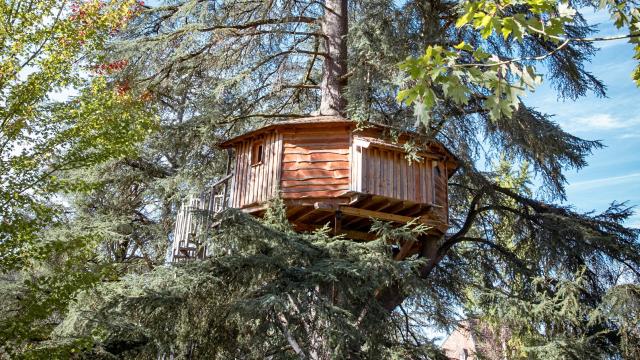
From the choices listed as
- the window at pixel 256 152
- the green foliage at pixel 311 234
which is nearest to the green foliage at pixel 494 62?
the green foliage at pixel 311 234

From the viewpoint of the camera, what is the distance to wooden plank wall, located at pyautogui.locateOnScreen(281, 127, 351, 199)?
1066 centimetres

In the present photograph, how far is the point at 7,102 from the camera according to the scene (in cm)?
772

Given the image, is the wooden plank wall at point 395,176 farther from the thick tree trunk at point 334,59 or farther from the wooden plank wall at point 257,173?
the thick tree trunk at point 334,59

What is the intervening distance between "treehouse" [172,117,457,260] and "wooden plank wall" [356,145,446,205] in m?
0.02

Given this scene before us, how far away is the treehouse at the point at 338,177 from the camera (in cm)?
1057

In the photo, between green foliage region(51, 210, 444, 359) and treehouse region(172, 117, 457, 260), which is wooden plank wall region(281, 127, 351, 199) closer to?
treehouse region(172, 117, 457, 260)

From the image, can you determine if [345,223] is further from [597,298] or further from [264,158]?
[597,298]

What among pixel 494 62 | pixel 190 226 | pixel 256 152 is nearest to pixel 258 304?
pixel 494 62

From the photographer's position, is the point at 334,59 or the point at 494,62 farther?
the point at 334,59

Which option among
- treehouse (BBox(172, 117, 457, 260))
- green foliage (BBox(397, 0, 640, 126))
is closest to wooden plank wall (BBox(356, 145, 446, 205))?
treehouse (BBox(172, 117, 457, 260))

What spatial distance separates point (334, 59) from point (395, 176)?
161 inches

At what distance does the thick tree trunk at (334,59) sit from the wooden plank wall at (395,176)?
92.0 inches

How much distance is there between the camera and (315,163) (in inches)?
430

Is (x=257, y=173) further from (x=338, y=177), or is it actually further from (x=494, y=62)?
(x=494, y=62)
